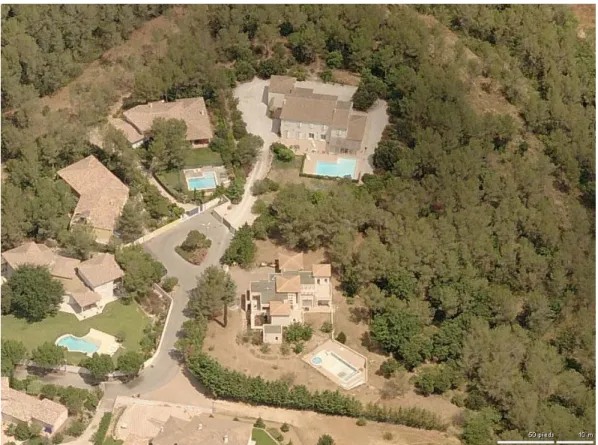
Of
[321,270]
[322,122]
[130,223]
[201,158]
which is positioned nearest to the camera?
[321,270]

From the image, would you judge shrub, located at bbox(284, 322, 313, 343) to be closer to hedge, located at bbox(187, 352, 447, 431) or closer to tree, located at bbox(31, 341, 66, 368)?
hedge, located at bbox(187, 352, 447, 431)

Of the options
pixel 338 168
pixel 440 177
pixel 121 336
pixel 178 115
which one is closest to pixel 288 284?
pixel 121 336

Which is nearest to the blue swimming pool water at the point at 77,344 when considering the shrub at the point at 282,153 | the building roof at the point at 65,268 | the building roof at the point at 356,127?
the building roof at the point at 65,268

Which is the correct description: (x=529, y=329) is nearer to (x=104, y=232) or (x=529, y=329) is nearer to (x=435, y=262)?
(x=435, y=262)

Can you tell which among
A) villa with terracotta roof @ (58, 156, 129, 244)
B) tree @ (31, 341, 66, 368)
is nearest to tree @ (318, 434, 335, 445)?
tree @ (31, 341, 66, 368)

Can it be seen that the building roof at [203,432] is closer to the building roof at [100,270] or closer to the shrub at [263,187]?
the building roof at [100,270]

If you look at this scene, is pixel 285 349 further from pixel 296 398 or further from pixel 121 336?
pixel 121 336
